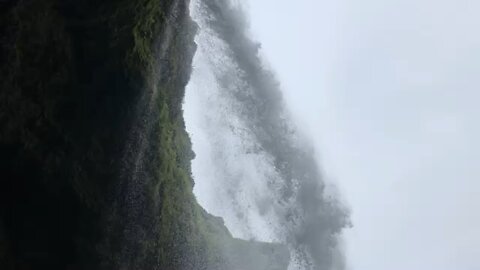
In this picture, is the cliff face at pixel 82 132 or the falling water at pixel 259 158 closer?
the cliff face at pixel 82 132

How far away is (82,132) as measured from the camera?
14.0m

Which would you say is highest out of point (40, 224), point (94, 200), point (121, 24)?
point (121, 24)

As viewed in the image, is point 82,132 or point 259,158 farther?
point 259,158

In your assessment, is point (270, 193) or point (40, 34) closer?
point (40, 34)

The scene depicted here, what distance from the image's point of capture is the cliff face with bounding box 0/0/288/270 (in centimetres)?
1279

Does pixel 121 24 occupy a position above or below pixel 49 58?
above

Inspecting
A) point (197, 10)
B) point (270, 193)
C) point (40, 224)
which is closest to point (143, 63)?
point (40, 224)

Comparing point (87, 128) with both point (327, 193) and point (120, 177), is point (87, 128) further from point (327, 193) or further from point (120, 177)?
point (327, 193)

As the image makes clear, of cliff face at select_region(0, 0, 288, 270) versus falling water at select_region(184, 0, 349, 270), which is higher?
falling water at select_region(184, 0, 349, 270)

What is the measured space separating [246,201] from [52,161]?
80.2 feet

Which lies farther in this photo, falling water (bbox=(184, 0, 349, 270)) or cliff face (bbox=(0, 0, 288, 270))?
falling water (bbox=(184, 0, 349, 270))

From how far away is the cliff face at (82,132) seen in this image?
504 inches

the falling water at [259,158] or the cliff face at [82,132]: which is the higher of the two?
the falling water at [259,158]

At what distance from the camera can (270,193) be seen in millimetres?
35500
